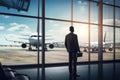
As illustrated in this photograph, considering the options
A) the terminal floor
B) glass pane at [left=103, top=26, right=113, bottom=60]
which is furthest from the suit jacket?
glass pane at [left=103, top=26, right=113, bottom=60]

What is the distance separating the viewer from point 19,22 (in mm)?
14875

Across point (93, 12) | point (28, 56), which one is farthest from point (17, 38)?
point (93, 12)

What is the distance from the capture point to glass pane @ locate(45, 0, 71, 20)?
44.3 ft

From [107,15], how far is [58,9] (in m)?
2.89

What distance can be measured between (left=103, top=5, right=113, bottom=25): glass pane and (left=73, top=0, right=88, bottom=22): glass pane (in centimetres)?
119

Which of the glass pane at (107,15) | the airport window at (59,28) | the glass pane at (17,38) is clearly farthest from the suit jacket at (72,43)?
the glass pane at (107,15)

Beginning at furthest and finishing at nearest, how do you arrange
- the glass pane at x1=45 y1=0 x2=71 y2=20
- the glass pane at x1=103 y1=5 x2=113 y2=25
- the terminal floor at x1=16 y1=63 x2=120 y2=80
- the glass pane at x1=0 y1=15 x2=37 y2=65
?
the glass pane at x1=103 y1=5 x2=113 y2=25
the glass pane at x1=45 y1=0 x2=71 y2=20
the glass pane at x1=0 y1=15 x2=37 y2=65
the terminal floor at x1=16 y1=63 x2=120 y2=80

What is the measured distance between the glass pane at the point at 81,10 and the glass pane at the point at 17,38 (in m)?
2.35

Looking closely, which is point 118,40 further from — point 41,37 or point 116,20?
point 41,37

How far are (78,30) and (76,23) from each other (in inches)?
39.5

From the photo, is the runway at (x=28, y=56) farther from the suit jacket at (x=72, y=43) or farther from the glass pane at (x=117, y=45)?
the suit jacket at (x=72, y=43)

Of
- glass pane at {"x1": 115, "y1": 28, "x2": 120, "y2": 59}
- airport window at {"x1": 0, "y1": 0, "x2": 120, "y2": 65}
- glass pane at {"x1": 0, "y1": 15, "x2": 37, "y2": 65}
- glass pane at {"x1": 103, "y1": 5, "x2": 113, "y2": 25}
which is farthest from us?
glass pane at {"x1": 115, "y1": 28, "x2": 120, "y2": 59}

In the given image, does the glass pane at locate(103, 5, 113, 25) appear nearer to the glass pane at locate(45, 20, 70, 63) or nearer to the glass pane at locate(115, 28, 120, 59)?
the glass pane at locate(115, 28, 120, 59)

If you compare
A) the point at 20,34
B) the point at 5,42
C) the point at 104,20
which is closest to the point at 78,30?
the point at 104,20
